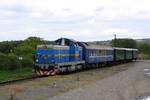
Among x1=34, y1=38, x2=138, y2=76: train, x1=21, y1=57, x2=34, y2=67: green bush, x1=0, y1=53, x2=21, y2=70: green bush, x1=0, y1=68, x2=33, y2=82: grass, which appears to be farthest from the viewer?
x1=21, y1=57, x2=34, y2=67: green bush

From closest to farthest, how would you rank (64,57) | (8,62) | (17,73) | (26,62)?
(17,73) → (8,62) → (64,57) → (26,62)

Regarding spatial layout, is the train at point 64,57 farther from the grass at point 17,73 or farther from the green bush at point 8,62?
the green bush at point 8,62

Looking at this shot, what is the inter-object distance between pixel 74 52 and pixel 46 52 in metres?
4.29

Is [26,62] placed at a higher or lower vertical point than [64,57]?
lower

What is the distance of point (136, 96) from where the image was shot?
59.7 ft

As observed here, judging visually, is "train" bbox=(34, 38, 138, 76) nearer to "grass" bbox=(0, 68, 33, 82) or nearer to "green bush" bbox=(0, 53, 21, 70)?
"grass" bbox=(0, 68, 33, 82)

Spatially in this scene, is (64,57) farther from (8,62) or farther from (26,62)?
(8,62)

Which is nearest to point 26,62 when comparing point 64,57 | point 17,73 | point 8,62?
point 8,62

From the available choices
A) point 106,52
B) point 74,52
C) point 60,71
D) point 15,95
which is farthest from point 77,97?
point 106,52

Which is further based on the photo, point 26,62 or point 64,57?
point 26,62

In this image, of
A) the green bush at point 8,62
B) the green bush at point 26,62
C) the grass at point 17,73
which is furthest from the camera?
the green bush at point 26,62

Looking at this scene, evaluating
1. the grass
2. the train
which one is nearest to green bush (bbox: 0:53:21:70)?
the grass

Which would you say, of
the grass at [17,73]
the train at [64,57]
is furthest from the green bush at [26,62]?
the train at [64,57]

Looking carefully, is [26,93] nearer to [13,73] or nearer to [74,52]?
[13,73]
